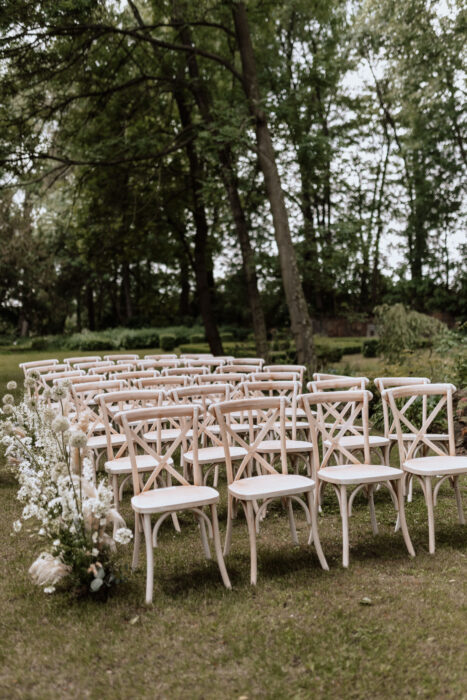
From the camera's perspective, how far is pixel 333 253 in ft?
48.7

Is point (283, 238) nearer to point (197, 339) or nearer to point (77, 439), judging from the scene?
point (77, 439)

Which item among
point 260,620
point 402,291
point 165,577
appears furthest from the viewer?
point 402,291

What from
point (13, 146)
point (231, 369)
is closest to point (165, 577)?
point (231, 369)

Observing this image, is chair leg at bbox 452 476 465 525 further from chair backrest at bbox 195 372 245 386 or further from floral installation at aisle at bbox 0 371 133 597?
floral installation at aisle at bbox 0 371 133 597

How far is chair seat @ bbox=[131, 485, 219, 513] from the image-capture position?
14.1 ft

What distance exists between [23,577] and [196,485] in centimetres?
139

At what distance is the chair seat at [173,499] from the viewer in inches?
169

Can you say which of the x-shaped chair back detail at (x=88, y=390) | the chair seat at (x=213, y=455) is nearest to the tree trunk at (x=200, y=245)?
the x-shaped chair back detail at (x=88, y=390)

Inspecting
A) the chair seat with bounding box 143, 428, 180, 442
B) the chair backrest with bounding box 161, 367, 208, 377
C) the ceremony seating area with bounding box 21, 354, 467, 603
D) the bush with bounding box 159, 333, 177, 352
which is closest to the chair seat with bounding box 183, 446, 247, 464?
the ceremony seating area with bounding box 21, 354, 467, 603

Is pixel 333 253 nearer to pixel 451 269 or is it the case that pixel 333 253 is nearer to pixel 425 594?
pixel 425 594

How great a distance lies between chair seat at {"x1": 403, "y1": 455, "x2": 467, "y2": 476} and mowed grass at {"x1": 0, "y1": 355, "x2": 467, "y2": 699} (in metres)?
0.60

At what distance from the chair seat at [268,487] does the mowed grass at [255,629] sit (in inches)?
23.0

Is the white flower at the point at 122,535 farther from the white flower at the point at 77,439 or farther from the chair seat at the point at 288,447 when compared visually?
the chair seat at the point at 288,447

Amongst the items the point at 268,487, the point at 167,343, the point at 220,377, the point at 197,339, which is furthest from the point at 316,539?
the point at 197,339
